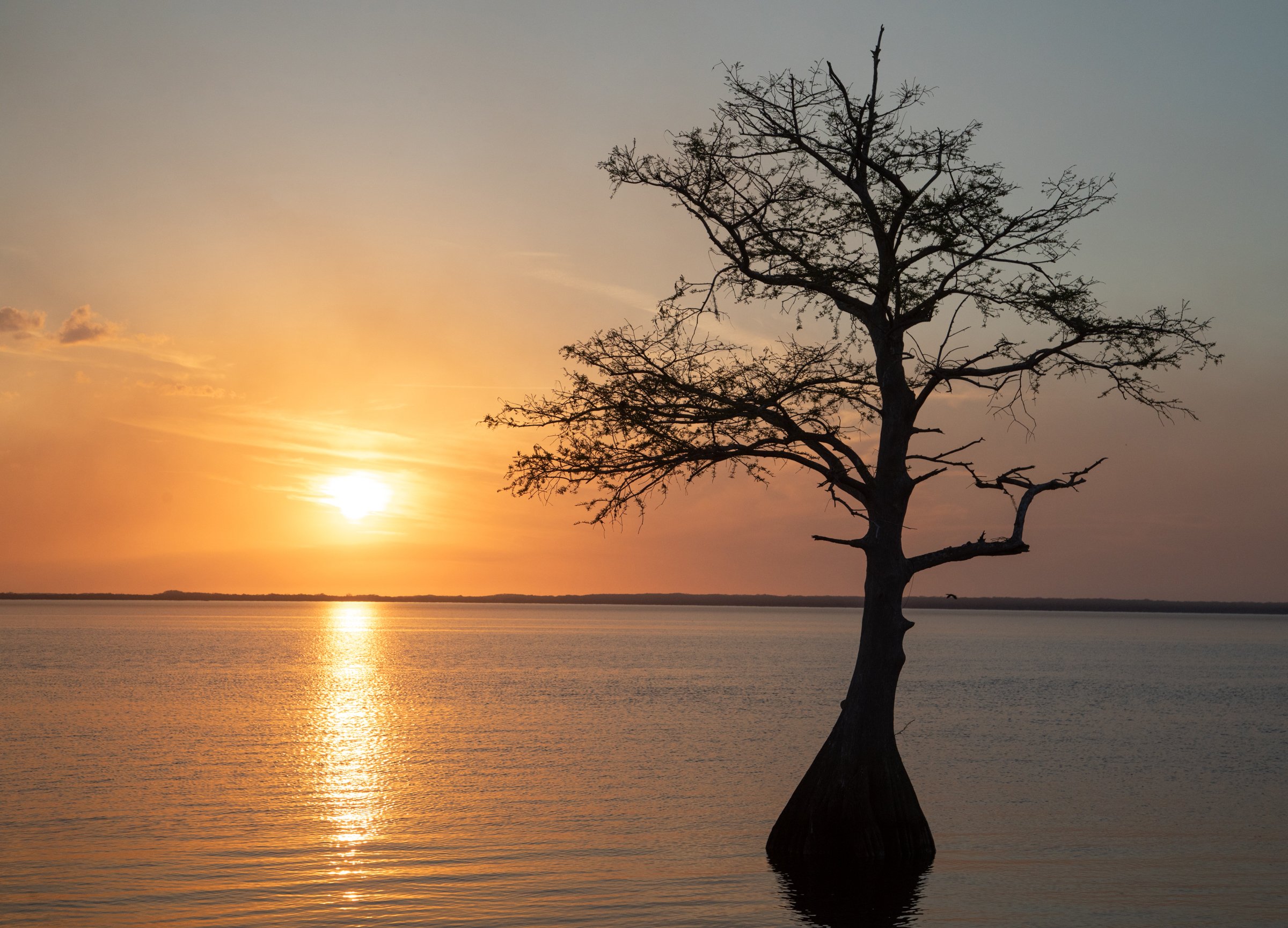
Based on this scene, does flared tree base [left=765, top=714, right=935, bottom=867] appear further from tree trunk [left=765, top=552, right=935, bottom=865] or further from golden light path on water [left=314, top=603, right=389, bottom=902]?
golden light path on water [left=314, top=603, right=389, bottom=902]

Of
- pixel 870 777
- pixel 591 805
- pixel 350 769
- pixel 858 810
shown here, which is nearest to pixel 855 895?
pixel 858 810

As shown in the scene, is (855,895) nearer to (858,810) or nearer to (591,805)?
(858,810)

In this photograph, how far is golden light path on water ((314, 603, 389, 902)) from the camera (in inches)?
950

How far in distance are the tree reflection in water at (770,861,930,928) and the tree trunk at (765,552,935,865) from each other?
0.74ft

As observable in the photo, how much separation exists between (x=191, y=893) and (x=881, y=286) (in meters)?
17.1

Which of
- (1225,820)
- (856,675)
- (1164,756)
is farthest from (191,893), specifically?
(1164,756)

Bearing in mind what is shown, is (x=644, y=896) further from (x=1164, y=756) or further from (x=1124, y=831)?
(x=1164, y=756)

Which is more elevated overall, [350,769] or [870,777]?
[870,777]

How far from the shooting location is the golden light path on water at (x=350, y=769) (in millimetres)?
24125

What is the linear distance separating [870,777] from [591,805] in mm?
12640

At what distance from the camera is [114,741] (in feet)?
148

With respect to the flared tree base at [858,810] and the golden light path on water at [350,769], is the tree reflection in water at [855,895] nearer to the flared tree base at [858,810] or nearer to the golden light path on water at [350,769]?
the flared tree base at [858,810]

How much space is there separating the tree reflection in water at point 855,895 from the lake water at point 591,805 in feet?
0.21

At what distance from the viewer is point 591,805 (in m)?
30.7
